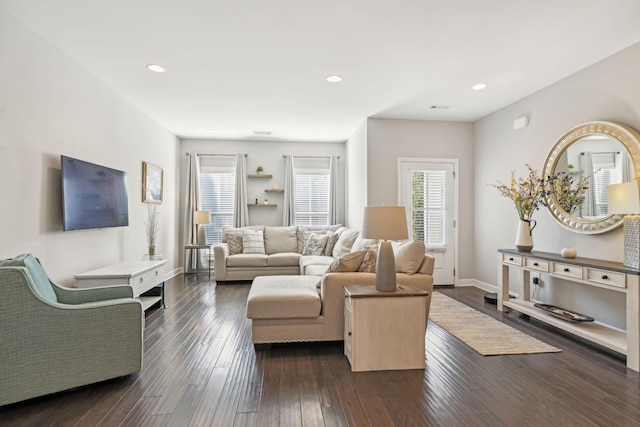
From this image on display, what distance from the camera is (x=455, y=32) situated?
2832mm

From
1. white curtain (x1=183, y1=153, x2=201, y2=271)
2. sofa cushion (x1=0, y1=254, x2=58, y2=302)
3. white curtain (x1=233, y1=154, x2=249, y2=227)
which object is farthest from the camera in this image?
white curtain (x1=233, y1=154, x2=249, y2=227)

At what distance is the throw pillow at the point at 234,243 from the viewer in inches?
245

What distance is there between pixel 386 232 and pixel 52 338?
7.74ft

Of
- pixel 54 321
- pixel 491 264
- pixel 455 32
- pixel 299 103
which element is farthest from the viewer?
pixel 491 264

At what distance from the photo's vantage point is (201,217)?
6402 millimetres

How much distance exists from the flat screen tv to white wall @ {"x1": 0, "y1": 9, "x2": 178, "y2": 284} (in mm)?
121

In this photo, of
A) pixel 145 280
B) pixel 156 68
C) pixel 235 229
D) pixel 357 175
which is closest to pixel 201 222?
pixel 235 229

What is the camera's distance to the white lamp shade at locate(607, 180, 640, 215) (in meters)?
2.64

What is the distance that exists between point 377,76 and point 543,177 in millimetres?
2348

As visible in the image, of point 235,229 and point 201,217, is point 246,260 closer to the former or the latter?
point 235,229

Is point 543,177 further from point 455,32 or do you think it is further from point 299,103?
point 299,103

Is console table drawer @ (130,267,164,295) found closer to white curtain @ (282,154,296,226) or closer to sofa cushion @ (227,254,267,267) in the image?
sofa cushion @ (227,254,267,267)

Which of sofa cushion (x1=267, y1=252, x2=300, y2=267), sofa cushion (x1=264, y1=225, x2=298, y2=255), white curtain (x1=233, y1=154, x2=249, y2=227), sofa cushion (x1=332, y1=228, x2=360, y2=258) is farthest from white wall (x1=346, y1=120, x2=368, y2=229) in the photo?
white curtain (x1=233, y1=154, x2=249, y2=227)

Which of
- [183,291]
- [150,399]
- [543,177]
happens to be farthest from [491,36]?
[183,291]
